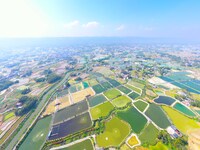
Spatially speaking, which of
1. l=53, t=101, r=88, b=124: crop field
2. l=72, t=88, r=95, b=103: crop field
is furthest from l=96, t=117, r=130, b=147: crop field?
l=72, t=88, r=95, b=103: crop field

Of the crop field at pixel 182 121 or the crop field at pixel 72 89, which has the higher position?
the crop field at pixel 182 121

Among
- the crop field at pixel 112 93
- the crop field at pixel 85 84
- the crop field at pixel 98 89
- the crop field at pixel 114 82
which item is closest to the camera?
the crop field at pixel 112 93

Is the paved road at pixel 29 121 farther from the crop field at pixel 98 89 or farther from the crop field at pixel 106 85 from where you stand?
the crop field at pixel 106 85

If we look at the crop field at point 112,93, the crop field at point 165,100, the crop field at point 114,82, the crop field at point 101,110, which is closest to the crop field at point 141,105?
the crop field at point 165,100

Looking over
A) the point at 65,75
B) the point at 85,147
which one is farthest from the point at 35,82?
the point at 85,147

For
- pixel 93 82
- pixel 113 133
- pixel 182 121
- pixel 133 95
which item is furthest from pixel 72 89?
pixel 182 121

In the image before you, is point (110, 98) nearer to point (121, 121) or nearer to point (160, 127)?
point (121, 121)
